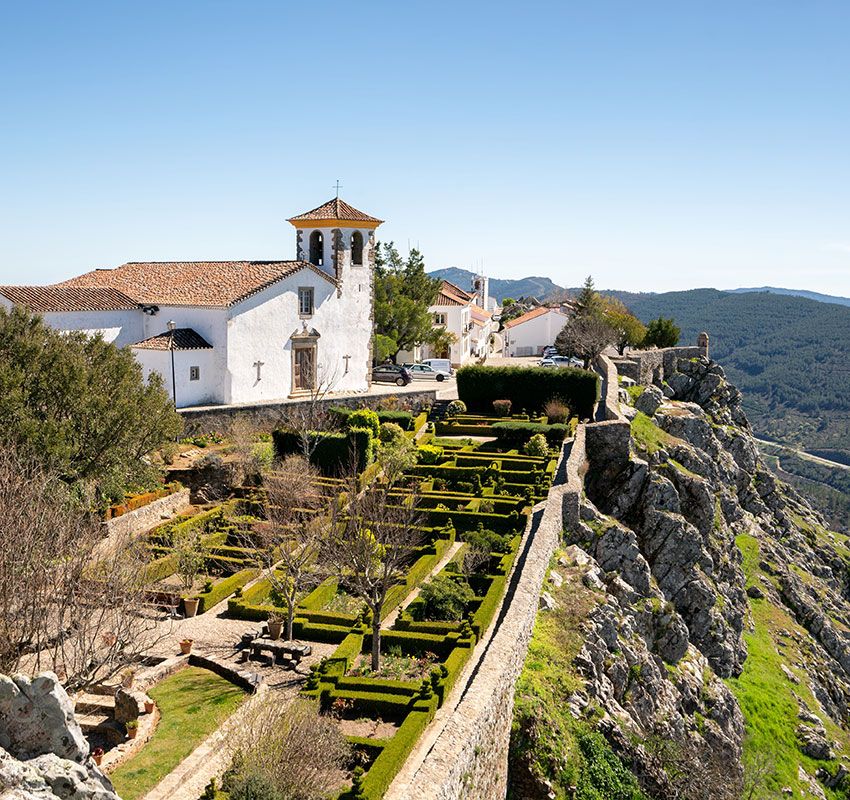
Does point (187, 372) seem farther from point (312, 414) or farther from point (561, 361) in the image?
point (561, 361)

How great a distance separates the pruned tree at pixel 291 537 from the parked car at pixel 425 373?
28.9m

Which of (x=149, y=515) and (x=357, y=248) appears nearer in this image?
(x=149, y=515)

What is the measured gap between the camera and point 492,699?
1622 cm

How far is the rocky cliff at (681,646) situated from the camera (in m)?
20.9

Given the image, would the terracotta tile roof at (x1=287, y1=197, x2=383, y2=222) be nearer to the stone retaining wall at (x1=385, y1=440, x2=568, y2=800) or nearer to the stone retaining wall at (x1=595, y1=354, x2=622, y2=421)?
the stone retaining wall at (x1=595, y1=354, x2=622, y2=421)

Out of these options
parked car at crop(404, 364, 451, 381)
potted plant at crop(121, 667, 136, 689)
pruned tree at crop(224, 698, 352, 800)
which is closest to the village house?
parked car at crop(404, 364, 451, 381)

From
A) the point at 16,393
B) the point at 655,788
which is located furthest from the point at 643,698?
the point at 16,393

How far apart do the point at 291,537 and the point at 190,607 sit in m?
3.39

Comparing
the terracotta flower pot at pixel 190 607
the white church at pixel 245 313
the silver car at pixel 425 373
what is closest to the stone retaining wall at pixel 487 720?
the terracotta flower pot at pixel 190 607

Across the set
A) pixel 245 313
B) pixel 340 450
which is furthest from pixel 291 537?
pixel 245 313

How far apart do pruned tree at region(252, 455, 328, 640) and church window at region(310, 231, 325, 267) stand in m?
18.5

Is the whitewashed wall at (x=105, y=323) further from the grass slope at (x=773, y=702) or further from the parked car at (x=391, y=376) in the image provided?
the grass slope at (x=773, y=702)

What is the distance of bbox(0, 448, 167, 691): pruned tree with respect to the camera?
47.9ft

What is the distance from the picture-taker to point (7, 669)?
1396 centimetres
